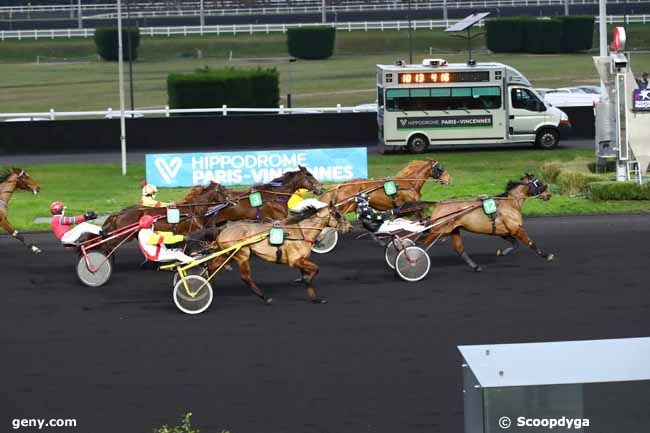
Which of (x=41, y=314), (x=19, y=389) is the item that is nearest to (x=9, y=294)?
(x=41, y=314)

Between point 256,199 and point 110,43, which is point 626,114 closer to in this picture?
point 256,199

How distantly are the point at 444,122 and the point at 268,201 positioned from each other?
51.4 ft

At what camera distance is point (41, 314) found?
16.3 m

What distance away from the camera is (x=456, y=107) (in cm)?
3431

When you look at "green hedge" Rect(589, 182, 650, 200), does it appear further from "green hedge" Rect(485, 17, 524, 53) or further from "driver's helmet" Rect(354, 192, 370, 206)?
"green hedge" Rect(485, 17, 524, 53)

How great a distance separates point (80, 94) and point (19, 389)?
Answer: 49.6m

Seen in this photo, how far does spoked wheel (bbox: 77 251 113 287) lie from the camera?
699 inches

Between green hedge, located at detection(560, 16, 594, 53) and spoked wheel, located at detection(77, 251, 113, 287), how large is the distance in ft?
188

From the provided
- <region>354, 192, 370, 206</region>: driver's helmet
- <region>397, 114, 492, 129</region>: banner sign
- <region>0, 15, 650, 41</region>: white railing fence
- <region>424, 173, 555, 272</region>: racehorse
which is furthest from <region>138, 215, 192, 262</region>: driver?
<region>0, 15, 650, 41</region>: white railing fence

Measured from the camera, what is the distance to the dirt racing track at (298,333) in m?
11.7

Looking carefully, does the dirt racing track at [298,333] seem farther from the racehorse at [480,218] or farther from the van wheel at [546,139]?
the van wheel at [546,139]

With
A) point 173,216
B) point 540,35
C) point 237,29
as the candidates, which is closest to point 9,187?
point 173,216

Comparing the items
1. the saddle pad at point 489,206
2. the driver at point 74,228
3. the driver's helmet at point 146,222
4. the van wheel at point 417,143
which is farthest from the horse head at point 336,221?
the van wheel at point 417,143

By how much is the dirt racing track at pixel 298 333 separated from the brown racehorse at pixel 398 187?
90 cm
